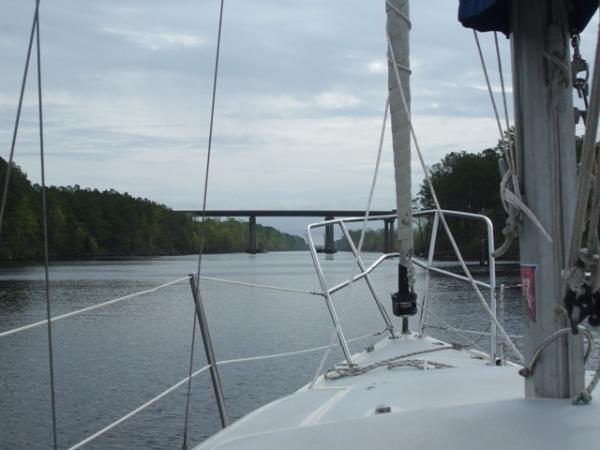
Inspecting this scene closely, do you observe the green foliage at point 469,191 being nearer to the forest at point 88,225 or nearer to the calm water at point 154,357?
the calm water at point 154,357

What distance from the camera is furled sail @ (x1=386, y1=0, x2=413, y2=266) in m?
4.13

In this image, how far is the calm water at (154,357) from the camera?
9.34 m

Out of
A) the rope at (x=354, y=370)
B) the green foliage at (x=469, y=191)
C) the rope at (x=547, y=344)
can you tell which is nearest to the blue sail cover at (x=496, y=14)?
the rope at (x=547, y=344)

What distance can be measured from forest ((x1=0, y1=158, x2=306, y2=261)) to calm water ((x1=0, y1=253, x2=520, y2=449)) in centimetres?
4210

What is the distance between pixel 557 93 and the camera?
237 cm

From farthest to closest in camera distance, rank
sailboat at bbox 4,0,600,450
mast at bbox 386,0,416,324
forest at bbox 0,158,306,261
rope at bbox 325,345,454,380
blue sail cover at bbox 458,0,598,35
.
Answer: forest at bbox 0,158,306,261 → rope at bbox 325,345,454,380 → mast at bbox 386,0,416,324 → blue sail cover at bbox 458,0,598,35 → sailboat at bbox 4,0,600,450

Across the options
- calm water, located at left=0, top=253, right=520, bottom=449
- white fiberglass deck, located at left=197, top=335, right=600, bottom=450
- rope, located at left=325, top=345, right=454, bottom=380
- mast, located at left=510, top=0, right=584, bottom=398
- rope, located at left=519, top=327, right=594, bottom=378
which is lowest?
calm water, located at left=0, top=253, right=520, bottom=449

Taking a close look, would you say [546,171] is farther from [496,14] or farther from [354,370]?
[354,370]

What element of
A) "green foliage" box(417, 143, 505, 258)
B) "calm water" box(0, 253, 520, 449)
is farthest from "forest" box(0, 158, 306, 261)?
"calm water" box(0, 253, 520, 449)

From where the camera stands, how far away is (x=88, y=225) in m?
98.1

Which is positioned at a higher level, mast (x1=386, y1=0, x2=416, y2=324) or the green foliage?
the green foliage

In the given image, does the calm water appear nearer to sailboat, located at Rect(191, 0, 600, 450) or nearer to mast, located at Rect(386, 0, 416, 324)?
mast, located at Rect(386, 0, 416, 324)

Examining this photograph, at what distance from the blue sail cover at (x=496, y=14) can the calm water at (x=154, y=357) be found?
290 centimetres

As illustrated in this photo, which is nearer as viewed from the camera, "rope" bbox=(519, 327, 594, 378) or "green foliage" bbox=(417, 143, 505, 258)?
"rope" bbox=(519, 327, 594, 378)
